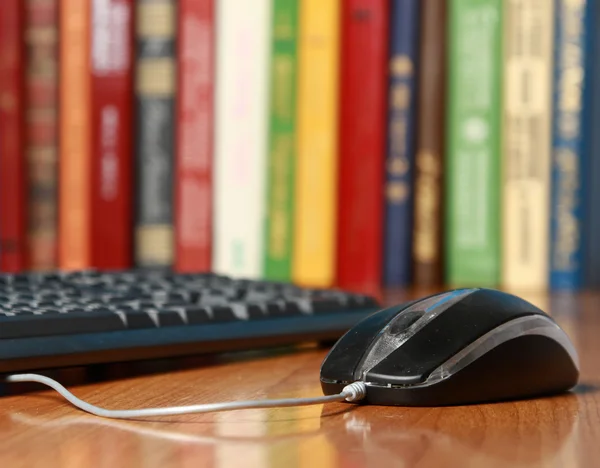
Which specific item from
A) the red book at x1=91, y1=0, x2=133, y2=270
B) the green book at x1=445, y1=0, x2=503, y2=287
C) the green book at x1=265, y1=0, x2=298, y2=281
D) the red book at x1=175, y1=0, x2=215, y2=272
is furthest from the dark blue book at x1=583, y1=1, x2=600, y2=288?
the red book at x1=91, y1=0, x2=133, y2=270

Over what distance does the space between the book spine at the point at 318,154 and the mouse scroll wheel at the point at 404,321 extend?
0.63 metres

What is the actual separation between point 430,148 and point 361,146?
9 centimetres

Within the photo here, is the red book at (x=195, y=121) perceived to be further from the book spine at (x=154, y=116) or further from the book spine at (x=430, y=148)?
the book spine at (x=430, y=148)

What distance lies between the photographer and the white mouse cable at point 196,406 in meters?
0.37

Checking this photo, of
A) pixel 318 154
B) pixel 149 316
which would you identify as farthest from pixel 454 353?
pixel 318 154

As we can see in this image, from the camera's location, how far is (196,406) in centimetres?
37

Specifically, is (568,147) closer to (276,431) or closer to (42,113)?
(42,113)

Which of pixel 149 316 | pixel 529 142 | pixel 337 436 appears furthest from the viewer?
pixel 529 142

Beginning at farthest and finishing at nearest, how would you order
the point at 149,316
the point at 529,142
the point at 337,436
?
1. the point at 529,142
2. the point at 149,316
3. the point at 337,436

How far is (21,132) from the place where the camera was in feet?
3.51

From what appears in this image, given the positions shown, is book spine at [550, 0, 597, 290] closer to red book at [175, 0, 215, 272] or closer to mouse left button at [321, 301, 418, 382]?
red book at [175, 0, 215, 272]

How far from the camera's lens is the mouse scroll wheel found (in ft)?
1.37

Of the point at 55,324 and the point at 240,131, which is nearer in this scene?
the point at 55,324

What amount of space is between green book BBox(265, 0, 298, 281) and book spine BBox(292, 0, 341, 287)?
0.04 feet
